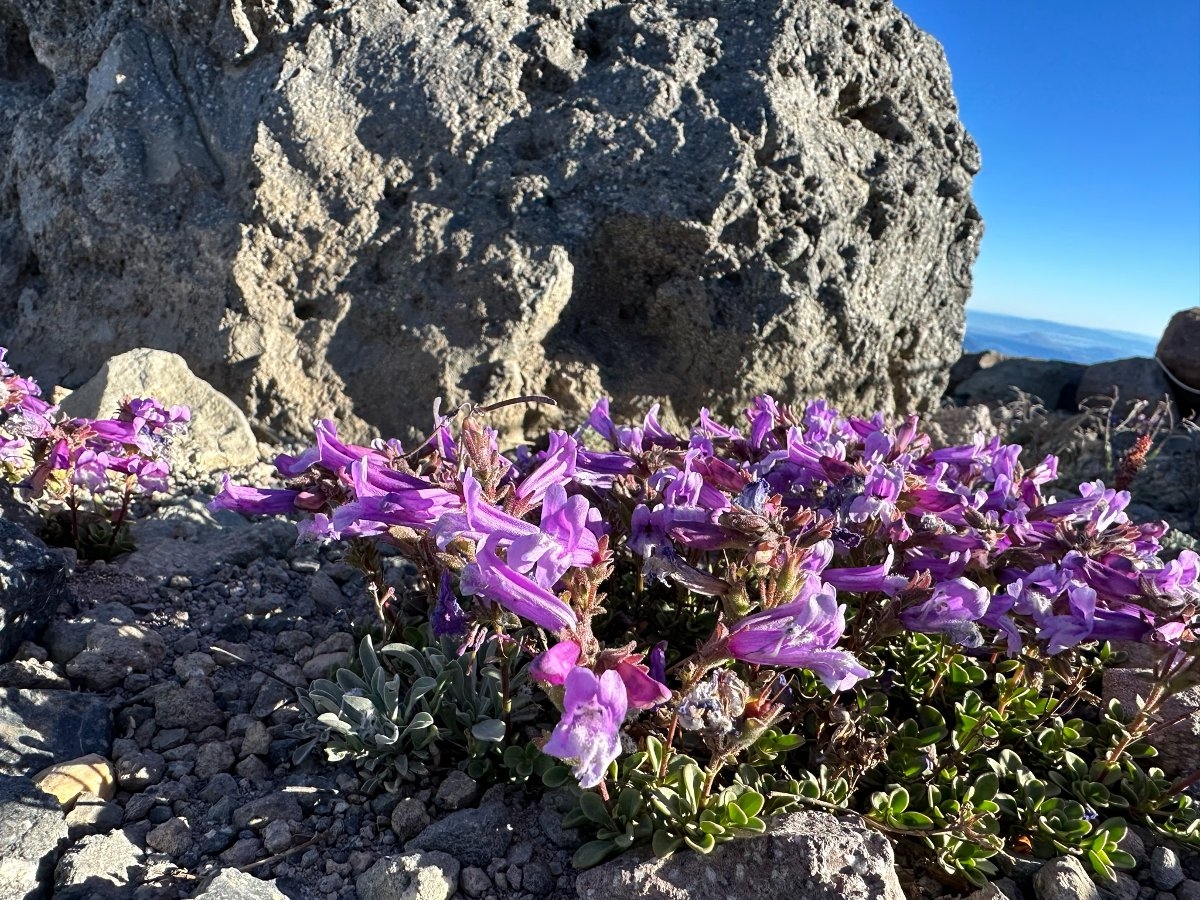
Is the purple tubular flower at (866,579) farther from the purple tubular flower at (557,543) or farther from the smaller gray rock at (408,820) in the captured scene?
the smaller gray rock at (408,820)

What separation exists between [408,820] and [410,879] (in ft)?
0.85

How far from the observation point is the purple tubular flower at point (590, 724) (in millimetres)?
1626

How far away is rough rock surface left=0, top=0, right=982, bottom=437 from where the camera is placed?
486 cm

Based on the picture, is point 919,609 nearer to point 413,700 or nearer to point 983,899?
point 983,899

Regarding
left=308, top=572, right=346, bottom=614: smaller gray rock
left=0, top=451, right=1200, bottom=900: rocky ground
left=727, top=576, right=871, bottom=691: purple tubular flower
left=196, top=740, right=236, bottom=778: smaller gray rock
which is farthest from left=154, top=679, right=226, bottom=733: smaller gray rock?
left=727, top=576, right=871, bottom=691: purple tubular flower

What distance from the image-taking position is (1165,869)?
243cm

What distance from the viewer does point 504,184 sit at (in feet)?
16.1

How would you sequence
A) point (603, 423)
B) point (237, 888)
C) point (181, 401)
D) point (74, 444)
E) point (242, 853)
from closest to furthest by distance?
point (237, 888), point (242, 853), point (603, 423), point (74, 444), point (181, 401)

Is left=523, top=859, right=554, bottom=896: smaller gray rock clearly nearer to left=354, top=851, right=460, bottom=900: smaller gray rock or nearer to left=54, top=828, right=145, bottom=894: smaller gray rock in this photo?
left=354, top=851, right=460, bottom=900: smaller gray rock

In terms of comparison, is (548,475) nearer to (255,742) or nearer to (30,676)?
(255,742)

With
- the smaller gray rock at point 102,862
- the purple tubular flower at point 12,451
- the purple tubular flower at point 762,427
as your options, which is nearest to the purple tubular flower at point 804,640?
the purple tubular flower at point 762,427

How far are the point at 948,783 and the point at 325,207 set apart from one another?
4.34m

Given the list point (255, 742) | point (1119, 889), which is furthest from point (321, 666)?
point (1119, 889)

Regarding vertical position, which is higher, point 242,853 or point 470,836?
point 470,836
